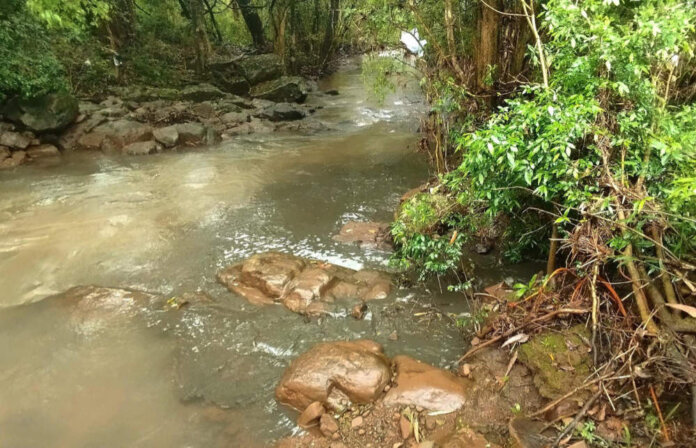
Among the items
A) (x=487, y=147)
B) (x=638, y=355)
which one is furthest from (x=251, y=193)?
(x=638, y=355)

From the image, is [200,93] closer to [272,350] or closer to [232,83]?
[232,83]

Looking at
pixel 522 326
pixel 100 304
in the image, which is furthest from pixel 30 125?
pixel 522 326

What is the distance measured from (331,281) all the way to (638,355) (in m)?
3.29

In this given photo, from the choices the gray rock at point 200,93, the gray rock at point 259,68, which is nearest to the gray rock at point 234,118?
the gray rock at point 200,93

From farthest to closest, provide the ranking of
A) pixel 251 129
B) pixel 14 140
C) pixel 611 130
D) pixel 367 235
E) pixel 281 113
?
pixel 281 113
pixel 251 129
pixel 14 140
pixel 367 235
pixel 611 130

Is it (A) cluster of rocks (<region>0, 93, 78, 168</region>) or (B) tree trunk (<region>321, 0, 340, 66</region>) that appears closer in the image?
(A) cluster of rocks (<region>0, 93, 78, 168</region>)

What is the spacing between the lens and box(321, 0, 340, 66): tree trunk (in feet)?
72.5

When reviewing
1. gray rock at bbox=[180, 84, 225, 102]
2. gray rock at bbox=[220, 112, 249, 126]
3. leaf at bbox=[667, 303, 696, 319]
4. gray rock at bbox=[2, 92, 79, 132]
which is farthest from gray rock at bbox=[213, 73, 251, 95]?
leaf at bbox=[667, 303, 696, 319]

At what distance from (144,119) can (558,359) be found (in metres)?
13.1

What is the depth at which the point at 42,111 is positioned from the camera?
1100cm

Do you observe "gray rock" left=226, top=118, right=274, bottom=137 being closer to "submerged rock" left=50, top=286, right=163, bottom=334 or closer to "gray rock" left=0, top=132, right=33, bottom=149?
"gray rock" left=0, top=132, right=33, bottom=149

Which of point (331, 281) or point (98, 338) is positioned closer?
point (98, 338)

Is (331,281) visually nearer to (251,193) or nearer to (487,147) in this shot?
(487,147)

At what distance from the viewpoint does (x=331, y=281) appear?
5.48 meters
